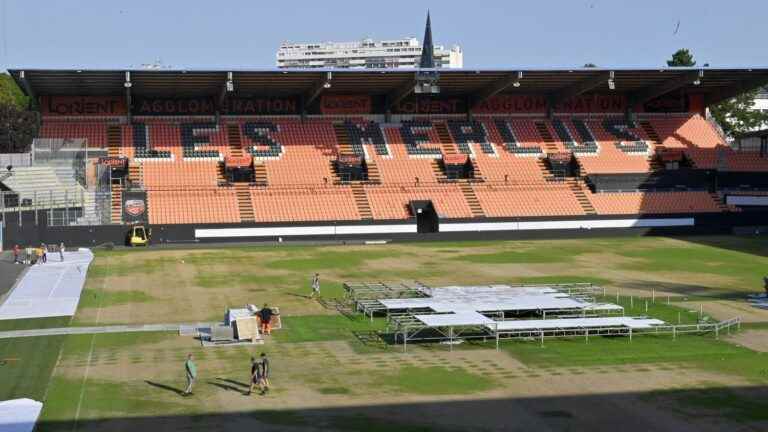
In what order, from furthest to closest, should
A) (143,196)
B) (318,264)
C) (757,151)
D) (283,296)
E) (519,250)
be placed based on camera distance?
(757,151), (143,196), (519,250), (318,264), (283,296)

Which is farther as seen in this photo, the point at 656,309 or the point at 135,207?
the point at 135,207

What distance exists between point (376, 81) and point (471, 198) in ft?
44.8

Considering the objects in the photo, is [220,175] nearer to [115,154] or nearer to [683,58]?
[115,154]

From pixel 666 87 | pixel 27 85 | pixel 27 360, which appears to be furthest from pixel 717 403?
pixel 666 87

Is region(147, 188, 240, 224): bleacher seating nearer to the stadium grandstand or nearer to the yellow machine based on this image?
the stadium grandstand

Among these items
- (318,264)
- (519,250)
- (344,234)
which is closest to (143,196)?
(344,234)

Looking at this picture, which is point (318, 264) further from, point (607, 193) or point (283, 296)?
point (607, 193)

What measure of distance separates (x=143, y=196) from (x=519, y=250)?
2887 centimetres

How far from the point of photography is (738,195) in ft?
275

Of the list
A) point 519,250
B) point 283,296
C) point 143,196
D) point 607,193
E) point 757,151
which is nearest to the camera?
point 283,296

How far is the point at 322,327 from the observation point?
3759 cm

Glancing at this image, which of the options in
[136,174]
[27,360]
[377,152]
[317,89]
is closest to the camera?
[27,360]

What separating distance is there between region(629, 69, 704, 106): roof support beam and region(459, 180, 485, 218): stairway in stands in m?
21.4

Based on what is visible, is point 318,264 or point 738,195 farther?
point 738,195
